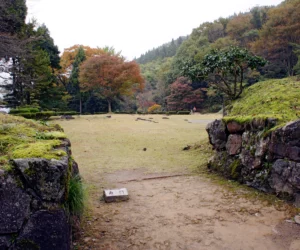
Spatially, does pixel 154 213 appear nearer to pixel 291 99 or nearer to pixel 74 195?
pixel 74 195

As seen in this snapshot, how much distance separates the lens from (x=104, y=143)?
9625 millimetres

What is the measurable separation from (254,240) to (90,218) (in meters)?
2.03

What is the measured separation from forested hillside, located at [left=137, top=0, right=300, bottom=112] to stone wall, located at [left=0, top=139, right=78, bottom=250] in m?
7.97

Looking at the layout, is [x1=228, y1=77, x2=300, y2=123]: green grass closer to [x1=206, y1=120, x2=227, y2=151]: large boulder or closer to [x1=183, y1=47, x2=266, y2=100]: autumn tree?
[x1=206, y1=120, x2=227, y2=151]: large boulder

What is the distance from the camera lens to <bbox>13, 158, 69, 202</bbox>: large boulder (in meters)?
1.84

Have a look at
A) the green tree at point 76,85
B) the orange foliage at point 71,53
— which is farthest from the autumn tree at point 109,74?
the orange foliage at point 71,53

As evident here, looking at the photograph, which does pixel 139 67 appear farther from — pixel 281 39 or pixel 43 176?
pixel 43 176

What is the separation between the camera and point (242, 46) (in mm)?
32969

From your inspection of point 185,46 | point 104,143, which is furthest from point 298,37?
point 104,143

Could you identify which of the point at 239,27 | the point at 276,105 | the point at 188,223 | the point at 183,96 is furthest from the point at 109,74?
the point at 239,27

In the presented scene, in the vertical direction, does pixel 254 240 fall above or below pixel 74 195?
below

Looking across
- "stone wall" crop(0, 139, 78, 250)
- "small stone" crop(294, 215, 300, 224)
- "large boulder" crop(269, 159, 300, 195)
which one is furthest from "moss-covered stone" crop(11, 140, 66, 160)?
"large boulder" crop(269, 159, 300, 195)

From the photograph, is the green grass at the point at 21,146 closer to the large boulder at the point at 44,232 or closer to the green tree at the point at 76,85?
the large boulder at the point at 44,232

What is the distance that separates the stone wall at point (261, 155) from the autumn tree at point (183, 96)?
27.7 m
